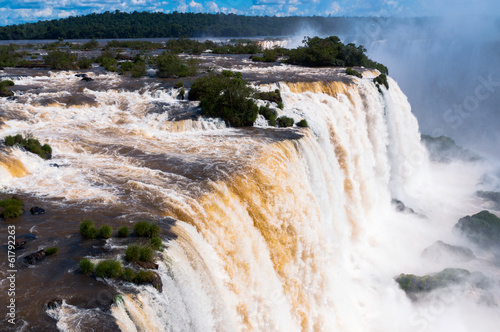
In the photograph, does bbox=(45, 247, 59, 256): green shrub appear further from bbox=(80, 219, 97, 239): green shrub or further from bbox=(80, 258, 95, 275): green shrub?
bbox=(80, 258, 95, 275): green shrub

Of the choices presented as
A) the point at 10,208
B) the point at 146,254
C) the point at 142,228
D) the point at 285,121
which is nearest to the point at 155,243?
the point at 146,254

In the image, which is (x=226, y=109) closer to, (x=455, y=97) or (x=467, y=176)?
(x=467, y=176)

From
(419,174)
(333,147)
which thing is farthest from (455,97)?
(333,147)


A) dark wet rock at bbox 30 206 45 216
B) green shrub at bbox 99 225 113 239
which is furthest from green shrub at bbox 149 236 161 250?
dark wet rock at bbox 30 206 45 216

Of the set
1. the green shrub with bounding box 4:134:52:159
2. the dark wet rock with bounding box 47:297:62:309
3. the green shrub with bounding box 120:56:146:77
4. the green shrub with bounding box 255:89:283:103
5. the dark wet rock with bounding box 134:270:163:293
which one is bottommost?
the dark wet rock with bounding box 47:297:62:309

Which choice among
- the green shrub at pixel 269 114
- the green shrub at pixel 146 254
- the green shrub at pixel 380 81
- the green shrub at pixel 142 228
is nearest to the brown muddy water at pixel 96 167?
the green shrub at pixel 142 228

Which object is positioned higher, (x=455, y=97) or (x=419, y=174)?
(x=455, y=97)
